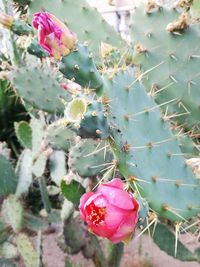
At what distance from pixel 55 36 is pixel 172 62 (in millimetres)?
854

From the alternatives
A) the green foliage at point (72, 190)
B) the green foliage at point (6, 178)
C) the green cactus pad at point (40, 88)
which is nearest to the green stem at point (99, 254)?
the green foliage at point (6, 178)

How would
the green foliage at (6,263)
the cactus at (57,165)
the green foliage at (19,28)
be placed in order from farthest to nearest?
the cactus at (57,165) < the green foliage at (6,263) < the green foliage at (19,28)

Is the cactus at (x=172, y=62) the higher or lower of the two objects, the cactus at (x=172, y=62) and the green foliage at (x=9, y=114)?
the lower

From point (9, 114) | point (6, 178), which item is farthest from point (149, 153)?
point (9, 114)

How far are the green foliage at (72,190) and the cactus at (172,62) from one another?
0.56 meters

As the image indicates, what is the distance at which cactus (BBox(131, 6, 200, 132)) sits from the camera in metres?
1.96

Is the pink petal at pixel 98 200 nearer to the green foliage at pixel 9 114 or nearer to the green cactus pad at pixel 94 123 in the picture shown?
the green cactus pad at pixel 94 123

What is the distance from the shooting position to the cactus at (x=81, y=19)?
2.37m

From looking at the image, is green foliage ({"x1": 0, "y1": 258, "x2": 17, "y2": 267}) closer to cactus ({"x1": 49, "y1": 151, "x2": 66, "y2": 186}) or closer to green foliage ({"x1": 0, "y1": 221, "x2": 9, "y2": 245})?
green foliage ({"x1": 0, "y1": 221, "x2": 9, "y2": 245})

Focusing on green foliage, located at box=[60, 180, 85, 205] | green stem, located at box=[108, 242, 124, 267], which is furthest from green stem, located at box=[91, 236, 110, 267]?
green foliage, located at box=[60, 180, 85, 205]

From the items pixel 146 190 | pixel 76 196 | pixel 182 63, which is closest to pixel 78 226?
pixel 76 196

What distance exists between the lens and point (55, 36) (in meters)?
1.21

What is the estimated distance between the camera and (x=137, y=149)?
1438 millimetres

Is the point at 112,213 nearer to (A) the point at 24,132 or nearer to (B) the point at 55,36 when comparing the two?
(B) the point at 55,36
